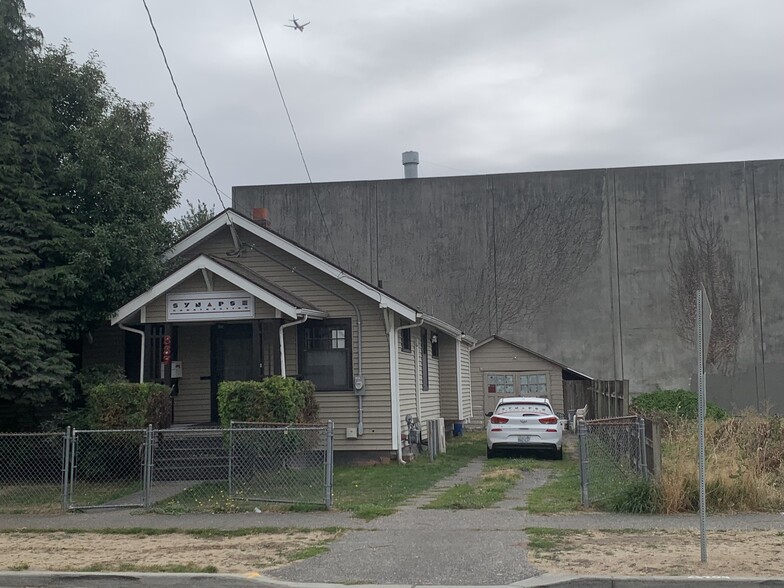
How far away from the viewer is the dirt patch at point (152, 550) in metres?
8.90

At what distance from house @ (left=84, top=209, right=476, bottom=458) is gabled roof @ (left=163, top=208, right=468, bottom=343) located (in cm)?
2

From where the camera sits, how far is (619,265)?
34.9 metres

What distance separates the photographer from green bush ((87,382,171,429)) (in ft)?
50.9

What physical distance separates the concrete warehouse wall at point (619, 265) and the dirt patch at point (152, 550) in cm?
2554

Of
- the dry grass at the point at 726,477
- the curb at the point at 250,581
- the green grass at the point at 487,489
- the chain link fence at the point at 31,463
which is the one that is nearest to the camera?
the curb at the point at 250,581

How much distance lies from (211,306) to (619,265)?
21.7 meters

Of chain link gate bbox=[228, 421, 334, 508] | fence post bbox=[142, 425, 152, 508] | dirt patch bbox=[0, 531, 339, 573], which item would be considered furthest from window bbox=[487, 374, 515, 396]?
dirt patch bbox=[0, 531, 339, 573]

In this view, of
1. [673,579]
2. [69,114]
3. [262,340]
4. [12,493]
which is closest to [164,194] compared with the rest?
[69,114]

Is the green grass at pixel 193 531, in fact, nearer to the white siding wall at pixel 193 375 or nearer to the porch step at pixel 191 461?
the porch step at pixel 191 461

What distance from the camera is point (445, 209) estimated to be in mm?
35656

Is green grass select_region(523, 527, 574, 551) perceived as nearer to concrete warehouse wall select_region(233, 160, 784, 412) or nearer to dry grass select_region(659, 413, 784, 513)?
dry grass select_region(659, 413, 784, 513)

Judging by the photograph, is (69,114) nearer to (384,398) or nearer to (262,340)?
(262,340)

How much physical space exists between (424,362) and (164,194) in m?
7.99

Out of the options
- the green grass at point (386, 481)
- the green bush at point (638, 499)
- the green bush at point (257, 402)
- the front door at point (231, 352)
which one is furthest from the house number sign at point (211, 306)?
the green bush at point (638, 499)
